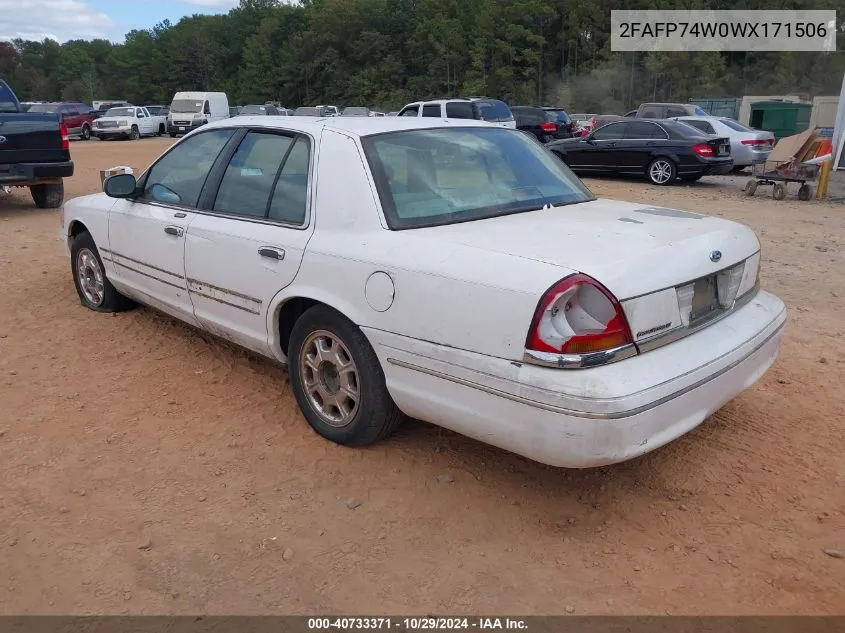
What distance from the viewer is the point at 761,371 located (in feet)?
11.2

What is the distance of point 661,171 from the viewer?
52.2 feet

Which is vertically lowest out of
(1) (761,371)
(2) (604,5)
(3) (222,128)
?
(1) (761,371)

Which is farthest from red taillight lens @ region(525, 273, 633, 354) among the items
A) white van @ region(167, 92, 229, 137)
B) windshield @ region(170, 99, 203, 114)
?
windshield @ region(170, 99, 203, 114)

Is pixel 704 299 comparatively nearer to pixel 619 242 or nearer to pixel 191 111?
pixel 619 242

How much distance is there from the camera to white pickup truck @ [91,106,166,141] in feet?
115

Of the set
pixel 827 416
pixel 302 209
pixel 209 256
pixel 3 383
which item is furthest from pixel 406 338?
pixel 3 383

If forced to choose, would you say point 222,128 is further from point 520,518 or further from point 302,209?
Answer: point 520,518

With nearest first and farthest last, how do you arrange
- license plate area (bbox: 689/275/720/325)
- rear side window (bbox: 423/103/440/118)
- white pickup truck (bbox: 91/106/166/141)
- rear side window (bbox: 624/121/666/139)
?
1. license plate area (bbox: 689/275/720/325)
2. rear side window (bbox: 624/121/666/139)
3. rear side window (bbox: 423/103/440/118)
4. white pickup truck (bbox: 91/106/166/141)

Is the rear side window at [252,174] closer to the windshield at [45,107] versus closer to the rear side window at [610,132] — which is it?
the rear side window at [610,132]

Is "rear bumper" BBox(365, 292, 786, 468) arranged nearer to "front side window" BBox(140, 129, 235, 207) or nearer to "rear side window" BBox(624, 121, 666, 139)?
"front side window" BBox(140, 129, 235, 207)

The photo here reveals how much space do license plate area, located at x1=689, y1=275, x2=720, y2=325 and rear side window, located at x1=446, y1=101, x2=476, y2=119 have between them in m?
17.1

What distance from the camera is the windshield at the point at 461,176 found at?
3398 mm

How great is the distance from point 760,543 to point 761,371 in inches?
34.7
